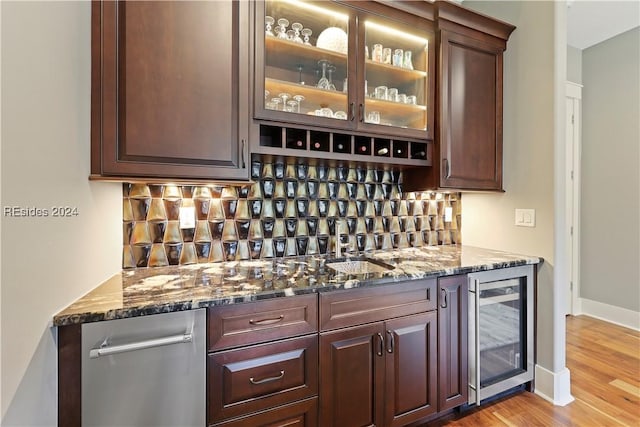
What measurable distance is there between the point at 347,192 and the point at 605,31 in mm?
3324

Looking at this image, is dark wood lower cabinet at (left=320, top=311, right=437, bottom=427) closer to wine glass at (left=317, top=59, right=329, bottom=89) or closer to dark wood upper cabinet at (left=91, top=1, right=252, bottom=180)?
dark wood upper cabinet at (left=91, top=1, right=252, bottom=180)

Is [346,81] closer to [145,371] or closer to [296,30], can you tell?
[296,30]

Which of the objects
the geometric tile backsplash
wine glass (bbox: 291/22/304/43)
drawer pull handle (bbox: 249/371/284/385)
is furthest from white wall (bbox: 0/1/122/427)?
wine glass (bbox: 291/22/304/43)

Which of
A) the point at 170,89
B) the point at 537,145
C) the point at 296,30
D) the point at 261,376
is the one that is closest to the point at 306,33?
the point at 296,30

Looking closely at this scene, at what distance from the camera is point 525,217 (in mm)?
2070

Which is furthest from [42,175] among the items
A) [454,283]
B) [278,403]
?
[454,283]

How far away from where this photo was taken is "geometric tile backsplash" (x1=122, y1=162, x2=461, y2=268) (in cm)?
162

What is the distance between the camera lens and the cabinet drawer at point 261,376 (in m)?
1.14

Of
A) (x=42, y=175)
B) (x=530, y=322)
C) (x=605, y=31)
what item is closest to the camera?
(x=42, y=175)

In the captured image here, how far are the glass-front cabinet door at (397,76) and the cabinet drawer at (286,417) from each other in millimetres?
1557

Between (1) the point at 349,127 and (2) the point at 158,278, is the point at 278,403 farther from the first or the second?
(1) the point at 349,127

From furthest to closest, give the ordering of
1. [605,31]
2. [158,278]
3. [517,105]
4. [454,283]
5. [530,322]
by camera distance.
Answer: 1. [605,31]
2. [517,105]
3. [530,322]
4. [454,283]
5. [158,278]

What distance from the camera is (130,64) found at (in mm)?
1255

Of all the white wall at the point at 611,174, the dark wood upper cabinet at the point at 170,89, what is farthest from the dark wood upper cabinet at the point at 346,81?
the white wall at the point at 611,174
